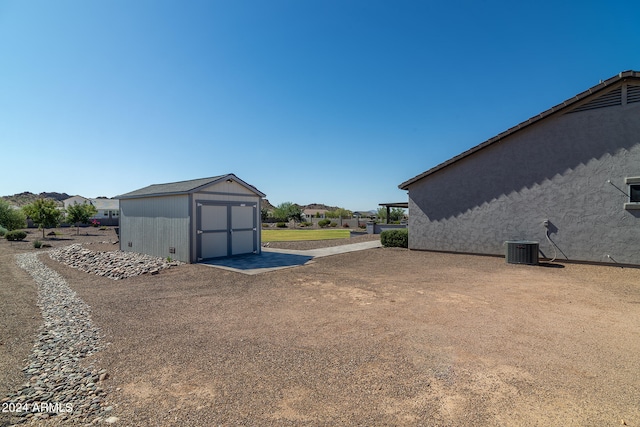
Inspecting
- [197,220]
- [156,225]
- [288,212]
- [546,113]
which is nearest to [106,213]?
[288,212]

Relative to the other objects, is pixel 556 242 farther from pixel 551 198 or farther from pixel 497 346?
pixel 497 346

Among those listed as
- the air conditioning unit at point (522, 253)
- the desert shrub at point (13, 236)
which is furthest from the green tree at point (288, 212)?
the air conditioning unit at point (522, 253)

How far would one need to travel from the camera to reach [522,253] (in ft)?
37.0

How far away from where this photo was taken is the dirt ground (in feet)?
9.89

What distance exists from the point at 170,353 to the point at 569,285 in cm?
990

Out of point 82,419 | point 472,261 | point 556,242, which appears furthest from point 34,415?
point 556,242

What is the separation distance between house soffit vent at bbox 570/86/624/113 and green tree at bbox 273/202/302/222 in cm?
5028

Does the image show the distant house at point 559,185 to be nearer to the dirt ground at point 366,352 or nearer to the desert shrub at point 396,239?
the desert shrub at point 396,239

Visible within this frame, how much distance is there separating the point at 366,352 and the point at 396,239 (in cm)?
1293

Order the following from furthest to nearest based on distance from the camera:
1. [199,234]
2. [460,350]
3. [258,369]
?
[199,234]
[460,350]
[258,369]

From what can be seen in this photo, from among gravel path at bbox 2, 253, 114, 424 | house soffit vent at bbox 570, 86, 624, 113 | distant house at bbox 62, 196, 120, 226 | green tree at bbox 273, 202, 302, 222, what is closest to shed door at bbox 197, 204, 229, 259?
gravel path at bbox 2, 253, 114, 424

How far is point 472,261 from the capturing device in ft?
40.4

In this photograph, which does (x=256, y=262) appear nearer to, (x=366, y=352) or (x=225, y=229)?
(x=225, y=229)

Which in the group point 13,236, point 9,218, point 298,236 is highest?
point 9,218
